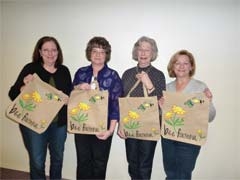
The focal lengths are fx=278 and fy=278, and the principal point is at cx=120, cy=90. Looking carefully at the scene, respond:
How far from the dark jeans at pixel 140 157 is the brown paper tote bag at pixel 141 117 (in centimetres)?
4

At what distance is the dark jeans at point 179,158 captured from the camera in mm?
1474

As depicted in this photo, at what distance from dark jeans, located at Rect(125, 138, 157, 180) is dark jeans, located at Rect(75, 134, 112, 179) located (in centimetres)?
12

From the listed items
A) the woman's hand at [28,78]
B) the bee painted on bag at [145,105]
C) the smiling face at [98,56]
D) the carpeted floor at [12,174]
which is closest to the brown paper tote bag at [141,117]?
the bee painted on bag at [145,105]

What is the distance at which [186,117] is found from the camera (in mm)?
1454

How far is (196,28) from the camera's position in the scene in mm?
1494

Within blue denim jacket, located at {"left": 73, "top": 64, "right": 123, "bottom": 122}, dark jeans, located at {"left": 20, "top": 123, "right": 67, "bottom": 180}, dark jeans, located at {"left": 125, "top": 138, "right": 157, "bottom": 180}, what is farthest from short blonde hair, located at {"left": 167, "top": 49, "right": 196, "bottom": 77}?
dark jeans, located at {"left": 20, "top": 123, "right": 67, "bottom": 180}

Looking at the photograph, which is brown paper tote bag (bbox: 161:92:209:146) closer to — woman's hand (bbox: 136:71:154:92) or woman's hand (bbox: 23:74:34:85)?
woman's hand (bbox: 136:71:154:92)

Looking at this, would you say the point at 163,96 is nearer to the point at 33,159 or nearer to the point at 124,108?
the point at 124,108

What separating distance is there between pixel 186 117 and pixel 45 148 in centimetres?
79

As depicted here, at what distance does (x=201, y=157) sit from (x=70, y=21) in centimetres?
104

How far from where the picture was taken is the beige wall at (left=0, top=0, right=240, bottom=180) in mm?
1495

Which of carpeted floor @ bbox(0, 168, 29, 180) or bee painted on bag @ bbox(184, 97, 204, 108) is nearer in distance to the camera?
bee painted on bag @ bbox(184, 97, 204, 108)

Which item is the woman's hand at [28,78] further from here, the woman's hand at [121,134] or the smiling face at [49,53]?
the woman's hand at [121,134]

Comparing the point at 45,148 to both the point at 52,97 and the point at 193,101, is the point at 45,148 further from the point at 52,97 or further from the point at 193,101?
the point at 193,101
